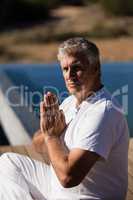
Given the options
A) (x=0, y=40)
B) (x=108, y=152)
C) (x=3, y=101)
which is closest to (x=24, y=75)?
(x=3, y=101)

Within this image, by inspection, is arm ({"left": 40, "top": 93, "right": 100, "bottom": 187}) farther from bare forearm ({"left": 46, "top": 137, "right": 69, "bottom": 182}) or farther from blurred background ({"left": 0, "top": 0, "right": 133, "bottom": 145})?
blurred background ({"left": 0, "top": 0, "right": 133, "bottom": 145})

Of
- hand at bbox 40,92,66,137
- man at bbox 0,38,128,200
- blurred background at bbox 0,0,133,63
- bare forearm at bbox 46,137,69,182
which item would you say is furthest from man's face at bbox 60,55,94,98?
blurred background at bbox 0,0,133,63

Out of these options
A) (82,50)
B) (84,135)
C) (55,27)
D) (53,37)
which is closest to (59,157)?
(84,135)

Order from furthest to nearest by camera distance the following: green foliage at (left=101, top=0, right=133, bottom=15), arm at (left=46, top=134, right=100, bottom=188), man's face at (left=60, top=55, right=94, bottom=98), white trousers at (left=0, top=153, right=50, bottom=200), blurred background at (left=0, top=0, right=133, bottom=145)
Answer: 1. green foliage at (left=101, top=0, right=133, bottom=15)
2. blurred background at (left=0, top=0, right=133, bottom=145)
3. white trousers at (left=0, top=153, right=50, bottom=200)
4. man's face at (left=60, top=55, right=94, bottom=98)
5. arm at (left=46, top=134, right=100, bottom=188)

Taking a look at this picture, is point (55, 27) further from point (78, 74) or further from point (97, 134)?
point (97, 134)

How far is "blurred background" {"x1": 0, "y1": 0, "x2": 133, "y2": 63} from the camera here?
16.2 metres

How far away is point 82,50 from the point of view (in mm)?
2535

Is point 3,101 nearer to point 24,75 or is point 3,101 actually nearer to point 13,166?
point 24,75

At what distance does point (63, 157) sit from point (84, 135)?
0.12m

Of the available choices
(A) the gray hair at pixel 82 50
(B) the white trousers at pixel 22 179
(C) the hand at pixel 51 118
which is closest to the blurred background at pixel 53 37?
(B) the white trousers at pixel 22 179

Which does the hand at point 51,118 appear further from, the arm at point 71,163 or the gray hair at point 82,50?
the gray hair at point 82,50

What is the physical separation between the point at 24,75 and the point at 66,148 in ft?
21.4

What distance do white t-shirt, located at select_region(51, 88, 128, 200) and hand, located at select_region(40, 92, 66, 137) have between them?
0.14 ft

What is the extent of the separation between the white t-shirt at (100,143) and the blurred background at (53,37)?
3.53m
